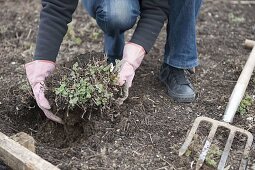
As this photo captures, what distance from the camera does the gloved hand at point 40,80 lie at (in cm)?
270

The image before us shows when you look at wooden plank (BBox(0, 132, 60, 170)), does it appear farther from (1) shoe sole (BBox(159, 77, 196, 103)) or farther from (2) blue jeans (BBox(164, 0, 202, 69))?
(2) blue jeans (BBox(164, 0, 202, 69))

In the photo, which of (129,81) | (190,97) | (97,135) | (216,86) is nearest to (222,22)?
(216,86)

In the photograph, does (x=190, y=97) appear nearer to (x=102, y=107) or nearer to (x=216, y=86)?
(x=216, y=86)

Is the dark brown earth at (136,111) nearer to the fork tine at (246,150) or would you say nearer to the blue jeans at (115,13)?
→ the fork tine at (246,150)

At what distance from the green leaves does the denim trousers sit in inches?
15.7

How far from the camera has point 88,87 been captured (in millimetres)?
2619

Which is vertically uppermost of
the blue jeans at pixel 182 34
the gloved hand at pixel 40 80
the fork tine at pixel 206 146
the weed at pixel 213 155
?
the blue jeans at pixel 182 34

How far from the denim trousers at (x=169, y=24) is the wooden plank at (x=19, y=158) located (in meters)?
1.04

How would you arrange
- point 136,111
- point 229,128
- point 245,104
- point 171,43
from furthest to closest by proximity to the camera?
point 171,43, point 245,104, point 136,111, point 229,128

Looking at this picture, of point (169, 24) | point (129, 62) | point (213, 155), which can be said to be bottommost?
point (213, 155)

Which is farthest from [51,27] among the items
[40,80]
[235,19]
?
[235,19]

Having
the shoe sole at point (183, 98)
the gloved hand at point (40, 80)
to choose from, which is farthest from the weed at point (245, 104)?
the gloved hand at point (40, 80)

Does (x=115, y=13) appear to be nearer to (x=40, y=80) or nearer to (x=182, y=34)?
(x=182, y=34)

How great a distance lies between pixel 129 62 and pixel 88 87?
0.33 metres
